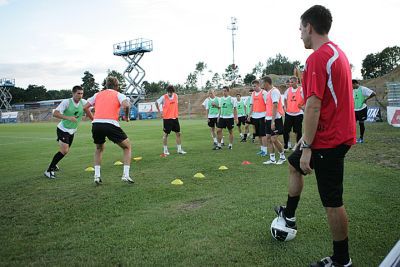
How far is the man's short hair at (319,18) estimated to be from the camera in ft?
9.27

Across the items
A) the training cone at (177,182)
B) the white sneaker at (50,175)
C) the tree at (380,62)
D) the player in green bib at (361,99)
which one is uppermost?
the tree at (380,62)

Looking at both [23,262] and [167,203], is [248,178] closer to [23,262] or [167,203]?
[167,203]

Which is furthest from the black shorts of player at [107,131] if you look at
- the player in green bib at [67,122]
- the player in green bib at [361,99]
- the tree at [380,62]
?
the tree at [380,62]

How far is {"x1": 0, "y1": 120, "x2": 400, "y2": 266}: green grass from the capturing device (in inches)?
133

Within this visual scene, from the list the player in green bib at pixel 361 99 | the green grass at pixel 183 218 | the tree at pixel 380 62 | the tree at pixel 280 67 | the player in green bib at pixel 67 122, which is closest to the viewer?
the green grass at pixel 183 218

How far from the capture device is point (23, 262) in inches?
133

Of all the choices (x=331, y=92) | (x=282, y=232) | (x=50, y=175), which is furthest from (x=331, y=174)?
(x=50, y=175)

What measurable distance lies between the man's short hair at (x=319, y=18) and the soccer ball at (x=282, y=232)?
6.71 feet

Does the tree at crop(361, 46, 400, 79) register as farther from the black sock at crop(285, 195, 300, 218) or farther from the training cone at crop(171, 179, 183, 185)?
the black sock at crop(285, 195, 300, 218)

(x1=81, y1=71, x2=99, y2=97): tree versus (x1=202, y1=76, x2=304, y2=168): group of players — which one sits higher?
(x1=81, y1=71, x2=99, y2=97): tree

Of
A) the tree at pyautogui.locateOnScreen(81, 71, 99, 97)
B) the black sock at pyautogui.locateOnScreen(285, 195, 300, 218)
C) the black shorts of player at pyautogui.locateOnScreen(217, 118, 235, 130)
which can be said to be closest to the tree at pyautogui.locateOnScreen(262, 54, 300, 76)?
the tree at pyautogui.locateOnScreen(81, 71, 99, 97)

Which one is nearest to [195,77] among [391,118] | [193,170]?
[391,118]

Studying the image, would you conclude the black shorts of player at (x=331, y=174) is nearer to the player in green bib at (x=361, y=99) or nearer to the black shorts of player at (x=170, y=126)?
the black shorts of player at (x=170, y=126)

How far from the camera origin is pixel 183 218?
4520 mm
